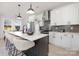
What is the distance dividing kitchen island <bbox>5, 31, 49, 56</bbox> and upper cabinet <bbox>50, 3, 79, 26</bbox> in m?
0.35

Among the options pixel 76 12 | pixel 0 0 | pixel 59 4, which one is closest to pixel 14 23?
Result: pixel 0 0

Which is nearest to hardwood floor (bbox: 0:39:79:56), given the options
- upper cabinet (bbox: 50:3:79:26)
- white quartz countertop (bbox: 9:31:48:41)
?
white quartz countertop (bbox: 9:31:48:41)

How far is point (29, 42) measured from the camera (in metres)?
2.01

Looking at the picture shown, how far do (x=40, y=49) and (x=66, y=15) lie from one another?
0.78m

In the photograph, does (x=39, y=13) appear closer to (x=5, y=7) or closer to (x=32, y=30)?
(x=32, y=30)

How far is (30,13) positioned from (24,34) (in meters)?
0.40

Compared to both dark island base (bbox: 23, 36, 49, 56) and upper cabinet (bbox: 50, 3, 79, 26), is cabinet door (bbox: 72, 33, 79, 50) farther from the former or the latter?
dark island base (bbox: 23, 36, 49, 56)

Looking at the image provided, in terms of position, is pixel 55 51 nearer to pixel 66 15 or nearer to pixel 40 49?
pixel 40 49

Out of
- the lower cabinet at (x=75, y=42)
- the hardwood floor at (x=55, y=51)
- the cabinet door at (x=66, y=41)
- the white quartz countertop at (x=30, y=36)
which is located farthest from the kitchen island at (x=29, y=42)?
the lower cabinet at (x=75, y=42)

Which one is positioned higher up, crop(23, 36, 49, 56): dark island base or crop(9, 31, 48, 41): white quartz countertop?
crop(9, 31, 48, 41): white quartz countertop

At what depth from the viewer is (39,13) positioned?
1990 millimetres

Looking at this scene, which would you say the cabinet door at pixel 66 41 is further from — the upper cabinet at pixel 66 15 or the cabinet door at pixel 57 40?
the upper cabinet at pixel 66 15

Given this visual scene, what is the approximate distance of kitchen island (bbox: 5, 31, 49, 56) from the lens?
79.0 inches

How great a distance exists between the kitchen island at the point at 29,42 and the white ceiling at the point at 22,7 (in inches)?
13.8
